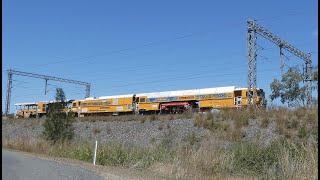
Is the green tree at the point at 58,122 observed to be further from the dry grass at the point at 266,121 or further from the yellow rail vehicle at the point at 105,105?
the yellow rail vehicle at the point at 105,105

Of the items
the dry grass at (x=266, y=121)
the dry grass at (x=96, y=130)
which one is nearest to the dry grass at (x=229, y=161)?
the dry grass at (x=266, y=121)

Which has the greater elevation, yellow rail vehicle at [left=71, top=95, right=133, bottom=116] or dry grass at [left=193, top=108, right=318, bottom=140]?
yellow rail vehicle at [left=71, top=95, right=133, bottom=116]

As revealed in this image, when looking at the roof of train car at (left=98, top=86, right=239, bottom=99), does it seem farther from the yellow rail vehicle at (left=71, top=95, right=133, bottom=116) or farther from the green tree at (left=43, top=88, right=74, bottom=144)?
the green tree at (left=43, top=88, right=74, bottom=144)

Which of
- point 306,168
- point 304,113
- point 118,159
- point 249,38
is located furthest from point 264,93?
point 306,168

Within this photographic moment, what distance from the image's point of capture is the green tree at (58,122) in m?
30.0

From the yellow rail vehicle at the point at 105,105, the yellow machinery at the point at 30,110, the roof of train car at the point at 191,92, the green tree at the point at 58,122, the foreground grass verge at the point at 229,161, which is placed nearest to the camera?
the foreground grass verge at the point at 229,161

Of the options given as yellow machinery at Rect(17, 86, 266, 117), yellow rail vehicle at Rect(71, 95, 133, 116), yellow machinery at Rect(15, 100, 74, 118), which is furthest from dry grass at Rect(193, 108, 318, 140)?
yellow machinery at Rect(15, 100, 74, 118)

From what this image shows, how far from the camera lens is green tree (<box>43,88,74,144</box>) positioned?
98.3ft

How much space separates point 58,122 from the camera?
1193 inches

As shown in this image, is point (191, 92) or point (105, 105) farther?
point (105, 105)

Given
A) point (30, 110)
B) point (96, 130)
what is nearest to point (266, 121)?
point (96, 130)

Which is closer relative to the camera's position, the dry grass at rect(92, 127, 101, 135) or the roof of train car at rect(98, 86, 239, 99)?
the dry grass at rect(92, 127, 101, 135)

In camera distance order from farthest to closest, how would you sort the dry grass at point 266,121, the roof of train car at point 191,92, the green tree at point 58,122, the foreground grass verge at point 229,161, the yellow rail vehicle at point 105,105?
the yellow rail vehicle at point 105,105 < the roof of train car at point 191,92 < the green tree at point 58,122 < the dry grass at point 266,121 < the foreground grass verge at point 229,161

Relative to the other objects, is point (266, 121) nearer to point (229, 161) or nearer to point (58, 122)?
point (229, 161)
